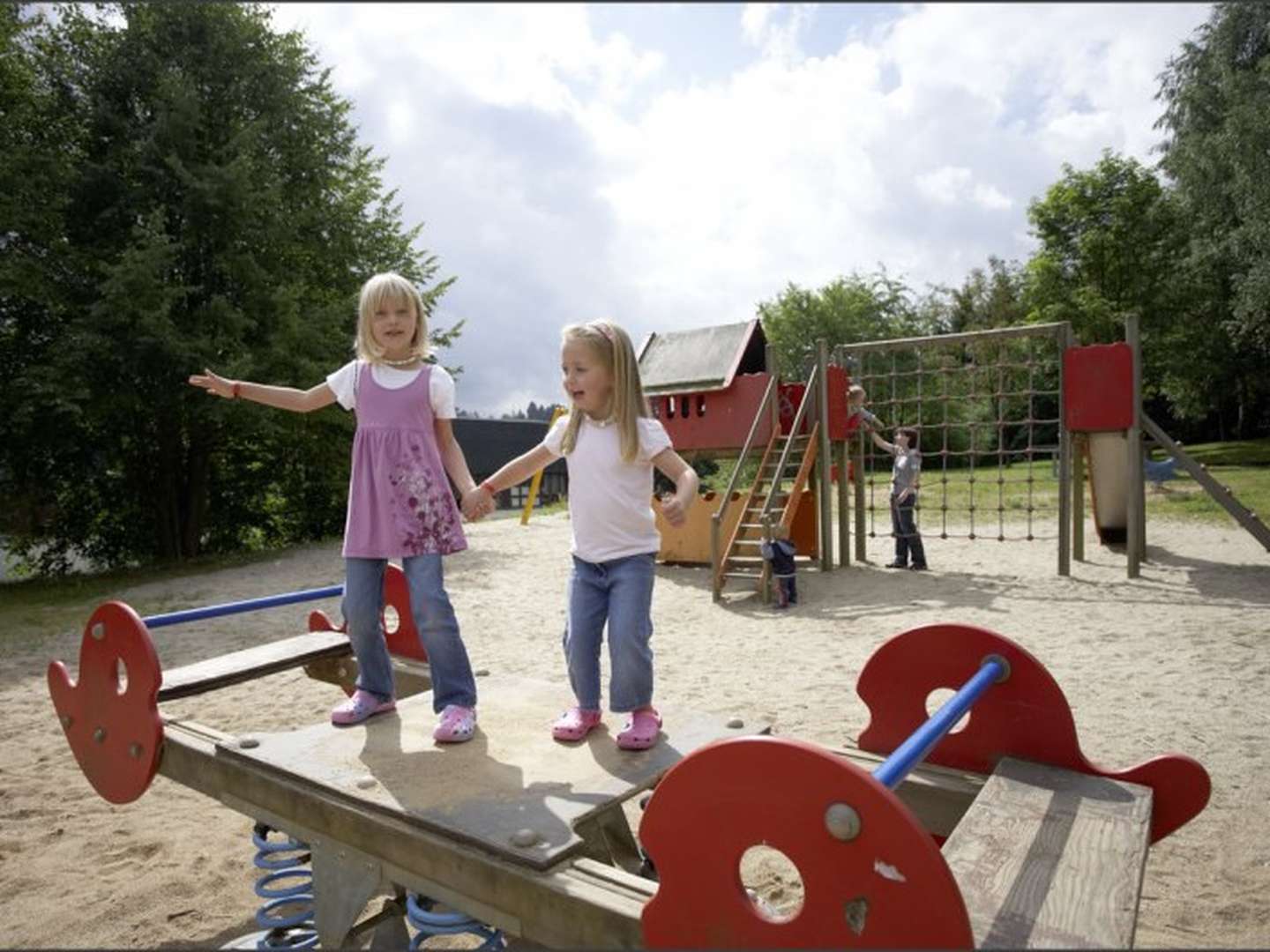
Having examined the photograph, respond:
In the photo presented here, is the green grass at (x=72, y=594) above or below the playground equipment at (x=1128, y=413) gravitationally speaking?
below

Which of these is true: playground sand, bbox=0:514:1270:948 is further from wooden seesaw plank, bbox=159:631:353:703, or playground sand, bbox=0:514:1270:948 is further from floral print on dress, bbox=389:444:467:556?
floral print on dress, bbox=389:444:467:556

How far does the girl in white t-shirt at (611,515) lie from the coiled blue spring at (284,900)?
1.02 metres

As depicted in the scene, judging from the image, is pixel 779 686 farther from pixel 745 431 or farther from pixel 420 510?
pixel 745 431

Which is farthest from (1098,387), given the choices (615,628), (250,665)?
(250,665)

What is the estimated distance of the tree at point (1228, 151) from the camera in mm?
19016

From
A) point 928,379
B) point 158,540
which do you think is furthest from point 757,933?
point 928,379

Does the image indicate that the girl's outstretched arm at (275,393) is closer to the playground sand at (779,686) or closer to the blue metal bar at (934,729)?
the playground sand at (779,686)

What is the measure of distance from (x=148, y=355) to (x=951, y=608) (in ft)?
37.1

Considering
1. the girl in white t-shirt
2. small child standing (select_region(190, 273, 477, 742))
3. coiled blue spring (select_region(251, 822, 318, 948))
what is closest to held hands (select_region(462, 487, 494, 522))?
small child standing (select_region(190, 273, 477, 742))

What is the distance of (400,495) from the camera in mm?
2871

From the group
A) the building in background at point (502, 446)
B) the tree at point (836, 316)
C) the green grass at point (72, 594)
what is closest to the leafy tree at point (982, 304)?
the tree at point (836, 316)

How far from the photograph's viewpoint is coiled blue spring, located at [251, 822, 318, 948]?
2689 mm

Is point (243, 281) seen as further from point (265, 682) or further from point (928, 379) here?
point (928, 379)

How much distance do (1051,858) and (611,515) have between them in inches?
60.0
